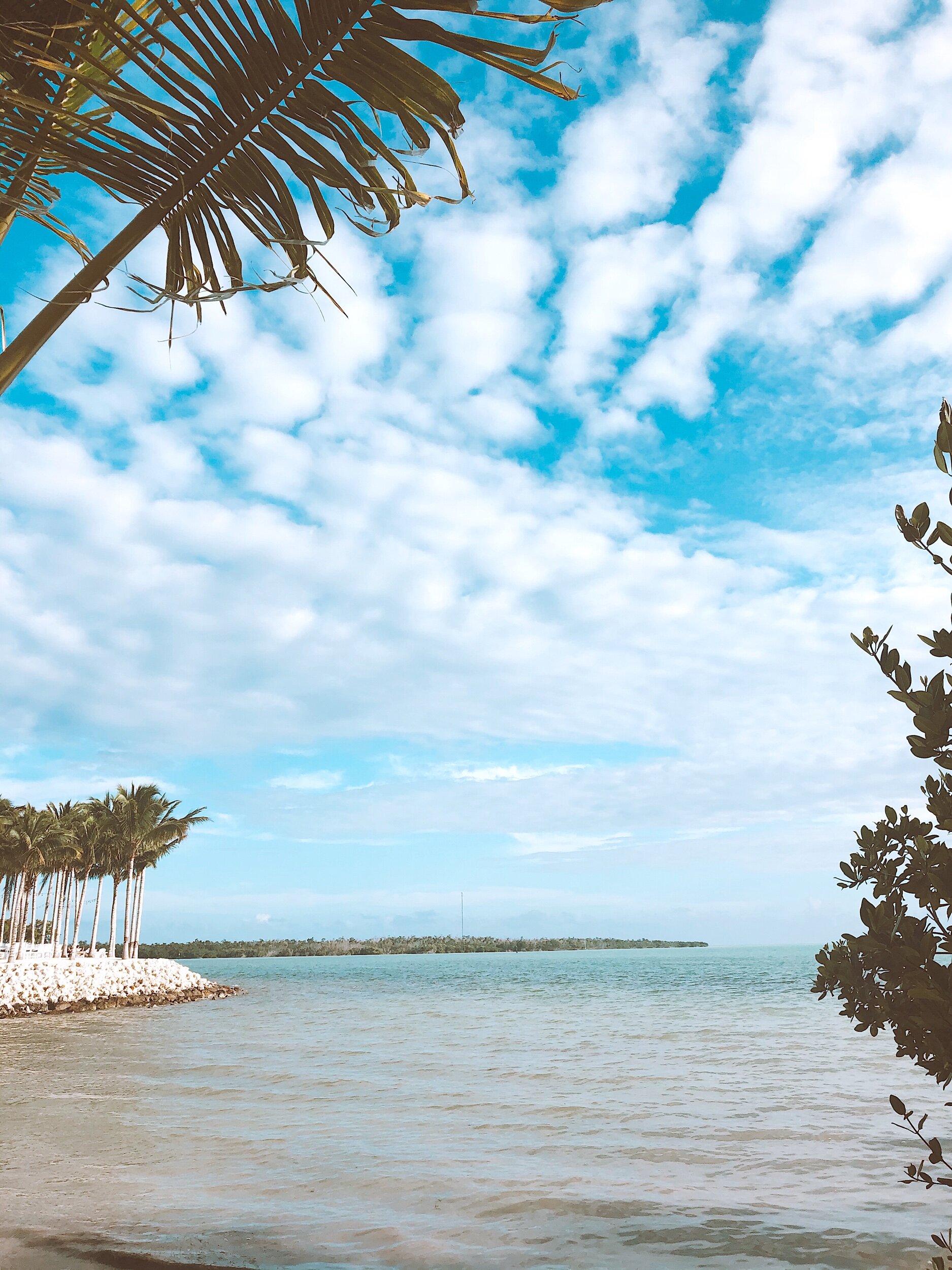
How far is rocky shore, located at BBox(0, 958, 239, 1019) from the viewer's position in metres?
30.1

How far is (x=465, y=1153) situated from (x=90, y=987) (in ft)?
99.4

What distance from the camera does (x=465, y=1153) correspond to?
9750mm

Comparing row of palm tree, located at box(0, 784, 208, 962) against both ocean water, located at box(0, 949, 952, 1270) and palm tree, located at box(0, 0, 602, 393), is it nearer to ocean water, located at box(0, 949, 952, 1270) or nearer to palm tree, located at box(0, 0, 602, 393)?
ocean water, located at box(0, 949, 952, 1270)

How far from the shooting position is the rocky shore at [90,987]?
30.1 meters

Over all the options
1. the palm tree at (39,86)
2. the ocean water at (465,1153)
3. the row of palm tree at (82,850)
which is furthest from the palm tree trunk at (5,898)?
the palm tree at (39,86)

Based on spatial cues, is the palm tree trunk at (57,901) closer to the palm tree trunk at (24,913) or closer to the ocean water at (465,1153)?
the palm tree trunk at (24,913)

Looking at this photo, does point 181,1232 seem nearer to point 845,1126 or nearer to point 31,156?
point 31,156

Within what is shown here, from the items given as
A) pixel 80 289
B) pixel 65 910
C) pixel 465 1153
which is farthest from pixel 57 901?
pixel 80 289

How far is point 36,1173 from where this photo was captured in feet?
27.8

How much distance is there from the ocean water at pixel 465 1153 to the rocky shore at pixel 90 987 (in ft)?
34.8

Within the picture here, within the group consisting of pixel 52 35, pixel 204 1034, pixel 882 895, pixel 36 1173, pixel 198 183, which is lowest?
pixel 204 1034

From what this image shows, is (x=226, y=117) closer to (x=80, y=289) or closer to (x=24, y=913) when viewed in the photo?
(x=80, y=289)

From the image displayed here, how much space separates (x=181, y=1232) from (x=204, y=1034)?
18822 mm

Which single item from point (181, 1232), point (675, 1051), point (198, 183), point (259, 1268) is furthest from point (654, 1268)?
point (675, 1051)
